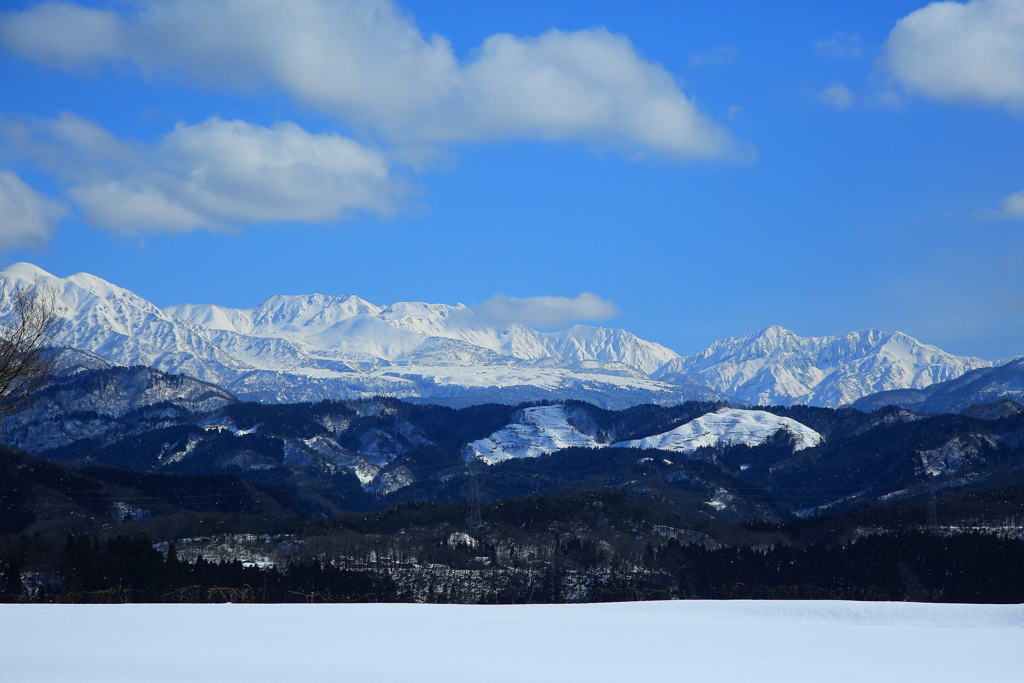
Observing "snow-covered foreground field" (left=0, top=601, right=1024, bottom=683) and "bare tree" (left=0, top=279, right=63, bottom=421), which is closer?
"snow-covered foreground field" (left=0, top=601, right=1024, bottom=683)

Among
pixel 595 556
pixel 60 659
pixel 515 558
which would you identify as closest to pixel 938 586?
pixel 595 556

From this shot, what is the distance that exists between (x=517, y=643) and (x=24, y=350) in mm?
24982

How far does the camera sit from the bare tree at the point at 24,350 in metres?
34.9

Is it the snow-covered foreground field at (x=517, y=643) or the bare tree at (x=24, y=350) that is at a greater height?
the bare tree at (x=24, y=350)

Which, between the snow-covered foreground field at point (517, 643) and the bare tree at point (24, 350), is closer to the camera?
the snow-covered foreground field at point (517, 643)

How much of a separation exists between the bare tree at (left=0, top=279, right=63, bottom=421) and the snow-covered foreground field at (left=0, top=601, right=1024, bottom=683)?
28.7ft

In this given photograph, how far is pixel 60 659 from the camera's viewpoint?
70.0 ft

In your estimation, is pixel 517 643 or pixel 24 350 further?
pixel 24 350

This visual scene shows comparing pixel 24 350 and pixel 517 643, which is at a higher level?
pixel 24 350

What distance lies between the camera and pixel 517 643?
2506 cm

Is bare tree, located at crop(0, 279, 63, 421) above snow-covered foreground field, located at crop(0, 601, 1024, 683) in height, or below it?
above

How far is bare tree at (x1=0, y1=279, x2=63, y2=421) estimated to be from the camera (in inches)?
1374

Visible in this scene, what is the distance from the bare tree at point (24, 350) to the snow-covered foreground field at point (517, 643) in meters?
8.74

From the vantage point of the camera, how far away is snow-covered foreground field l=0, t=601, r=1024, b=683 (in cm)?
2075
